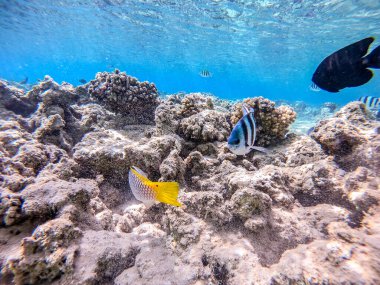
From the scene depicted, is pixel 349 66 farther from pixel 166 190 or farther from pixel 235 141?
pixel 166 190

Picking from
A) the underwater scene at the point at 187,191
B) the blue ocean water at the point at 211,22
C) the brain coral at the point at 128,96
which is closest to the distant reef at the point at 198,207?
the underwater scene at the point at 187,191

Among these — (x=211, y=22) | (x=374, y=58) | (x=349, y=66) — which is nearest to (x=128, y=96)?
(x=349, y=66)

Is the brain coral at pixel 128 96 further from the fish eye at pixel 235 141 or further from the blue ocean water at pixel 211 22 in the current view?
the blue ocean water at pixel 211 22

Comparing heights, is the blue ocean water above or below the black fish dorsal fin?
above

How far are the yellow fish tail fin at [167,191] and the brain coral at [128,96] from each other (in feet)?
13.3

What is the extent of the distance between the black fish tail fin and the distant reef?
1.34 meters

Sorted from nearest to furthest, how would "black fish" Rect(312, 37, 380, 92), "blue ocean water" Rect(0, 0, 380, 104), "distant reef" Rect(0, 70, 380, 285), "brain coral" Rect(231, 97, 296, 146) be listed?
"distant reef" Rect(0, 70, 380, 285) → "black fish" Rect(312, 37, 380, 92) → "brain coral" Rect(231, 97, 296, 146) → "blue ocean water" Rect(0, 0, 380, 104)

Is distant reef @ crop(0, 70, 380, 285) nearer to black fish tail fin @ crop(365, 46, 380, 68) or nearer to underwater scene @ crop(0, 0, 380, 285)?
underwater scene @ crop(0, 0, 380, 285)

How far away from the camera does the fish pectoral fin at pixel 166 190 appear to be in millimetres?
1969

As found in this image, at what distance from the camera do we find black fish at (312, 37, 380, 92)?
2672mm

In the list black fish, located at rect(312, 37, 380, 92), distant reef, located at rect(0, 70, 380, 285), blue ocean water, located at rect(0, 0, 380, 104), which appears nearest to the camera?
distant reef, located at rect(0, 70, 380, 285)

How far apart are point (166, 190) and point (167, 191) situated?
15mm

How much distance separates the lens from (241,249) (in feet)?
7.73

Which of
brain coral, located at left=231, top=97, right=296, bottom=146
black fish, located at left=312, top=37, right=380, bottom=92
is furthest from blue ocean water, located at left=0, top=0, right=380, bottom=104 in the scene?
black fish, located at left=312, top=37, right=380, bottom=92
